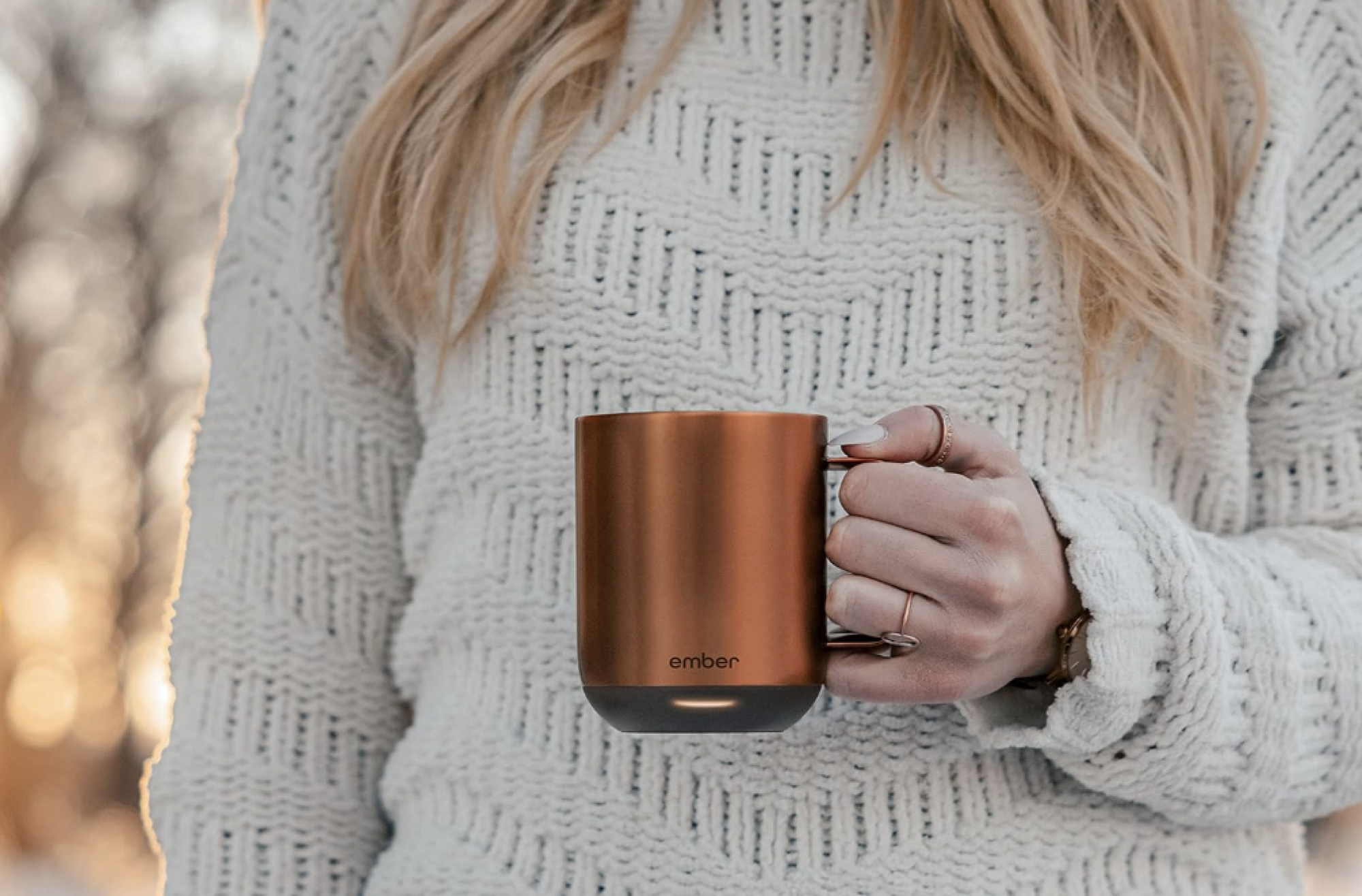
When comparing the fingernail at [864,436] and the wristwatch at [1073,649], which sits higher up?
the fingernail at [864,436]

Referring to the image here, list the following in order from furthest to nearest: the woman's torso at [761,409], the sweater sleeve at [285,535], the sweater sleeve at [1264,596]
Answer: the sweater sleeve at [285,535] → the woman's torso at [761,409] → the sweater sleeve at [1264,596]

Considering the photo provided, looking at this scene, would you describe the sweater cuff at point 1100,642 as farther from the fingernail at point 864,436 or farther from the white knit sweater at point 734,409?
the fingernail at point 864,436

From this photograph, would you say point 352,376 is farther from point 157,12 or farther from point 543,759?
point 157,12

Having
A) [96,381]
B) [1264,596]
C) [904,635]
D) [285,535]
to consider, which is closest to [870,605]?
[904,635]

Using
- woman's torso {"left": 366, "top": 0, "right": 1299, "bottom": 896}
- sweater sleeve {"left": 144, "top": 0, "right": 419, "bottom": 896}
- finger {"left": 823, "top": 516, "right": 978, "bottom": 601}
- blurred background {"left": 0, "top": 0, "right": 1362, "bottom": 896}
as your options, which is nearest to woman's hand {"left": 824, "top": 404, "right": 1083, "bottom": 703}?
finger {"left": 823, "top": 516, "right": 978, "bottom": 601}

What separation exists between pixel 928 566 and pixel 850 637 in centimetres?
6

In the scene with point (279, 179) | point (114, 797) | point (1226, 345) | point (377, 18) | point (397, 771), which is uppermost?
point (377, 18)

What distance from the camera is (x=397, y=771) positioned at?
96 centimetres

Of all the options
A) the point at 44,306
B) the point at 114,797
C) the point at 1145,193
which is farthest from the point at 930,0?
the point at 114,797

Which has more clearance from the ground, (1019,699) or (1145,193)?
(1145,193)

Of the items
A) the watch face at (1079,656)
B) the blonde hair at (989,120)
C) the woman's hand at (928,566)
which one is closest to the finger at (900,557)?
the woman's hand at (928,566)

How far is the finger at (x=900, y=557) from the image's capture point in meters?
0.66

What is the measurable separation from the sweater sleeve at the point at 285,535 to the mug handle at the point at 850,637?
0.44 meters

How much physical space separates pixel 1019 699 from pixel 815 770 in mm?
140
